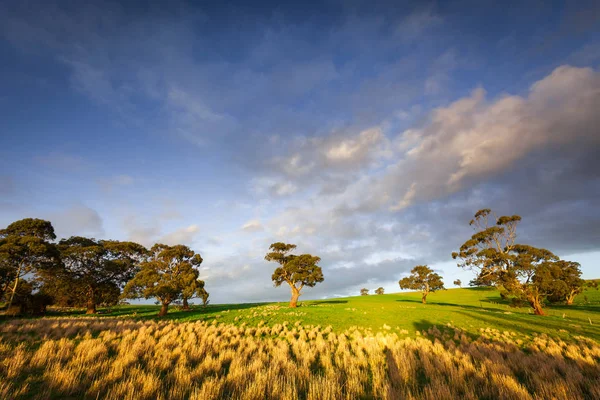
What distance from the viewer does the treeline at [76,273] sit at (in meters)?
29.6

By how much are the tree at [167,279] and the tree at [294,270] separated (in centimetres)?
1705

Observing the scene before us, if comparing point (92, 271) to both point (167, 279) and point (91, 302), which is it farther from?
point (167, 279)

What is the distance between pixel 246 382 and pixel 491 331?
2317 centimetres

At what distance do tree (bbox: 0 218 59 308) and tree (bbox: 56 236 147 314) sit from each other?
3.89 m

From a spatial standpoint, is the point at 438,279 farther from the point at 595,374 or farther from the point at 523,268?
the point at 595,374

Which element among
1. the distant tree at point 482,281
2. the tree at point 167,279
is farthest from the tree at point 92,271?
the distant tree at point 482,281

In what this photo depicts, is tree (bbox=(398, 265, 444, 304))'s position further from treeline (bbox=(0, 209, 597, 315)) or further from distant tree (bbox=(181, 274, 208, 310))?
distant tree (bbox=(181, 274, 208, 310))

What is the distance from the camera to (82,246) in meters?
39.2

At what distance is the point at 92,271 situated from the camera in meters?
38.0

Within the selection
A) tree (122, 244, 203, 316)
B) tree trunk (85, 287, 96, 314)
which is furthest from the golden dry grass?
tree trunk (85, 287, 96, 314)

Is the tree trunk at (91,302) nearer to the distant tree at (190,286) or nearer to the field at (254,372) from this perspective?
the distant tree at (190,286)


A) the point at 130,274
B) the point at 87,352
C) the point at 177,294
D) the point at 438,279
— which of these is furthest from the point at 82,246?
the point at 438,279

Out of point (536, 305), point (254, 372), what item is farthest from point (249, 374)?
point (536, 305)

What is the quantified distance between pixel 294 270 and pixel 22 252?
37846 millimetres
